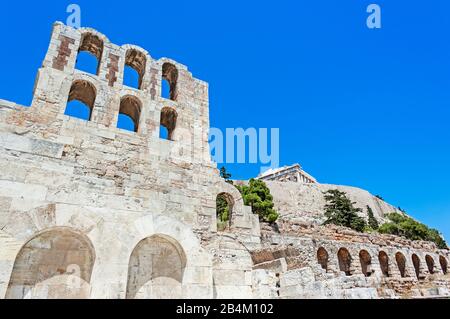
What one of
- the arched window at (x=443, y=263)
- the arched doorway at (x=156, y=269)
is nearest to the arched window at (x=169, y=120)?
the arched doorway at (x=156, y=269)

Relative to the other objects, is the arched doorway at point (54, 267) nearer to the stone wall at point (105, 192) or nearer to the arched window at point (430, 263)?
the stone wall at point (105, 192)

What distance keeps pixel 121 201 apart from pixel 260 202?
2479 centimetres

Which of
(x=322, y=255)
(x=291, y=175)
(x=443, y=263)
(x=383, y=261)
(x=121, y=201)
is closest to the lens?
(x=121, y=201)

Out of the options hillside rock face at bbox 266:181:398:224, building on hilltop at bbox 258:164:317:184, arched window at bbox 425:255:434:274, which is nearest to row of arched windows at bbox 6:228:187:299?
arched window at bbox 425:255:434:274

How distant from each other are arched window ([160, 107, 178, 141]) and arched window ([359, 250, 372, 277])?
2293 cm

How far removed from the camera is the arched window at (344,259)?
23.9 meters

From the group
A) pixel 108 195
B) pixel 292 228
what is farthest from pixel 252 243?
pixel 292 228

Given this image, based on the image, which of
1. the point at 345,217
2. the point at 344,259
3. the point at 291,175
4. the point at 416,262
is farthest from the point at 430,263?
the point at 291,175

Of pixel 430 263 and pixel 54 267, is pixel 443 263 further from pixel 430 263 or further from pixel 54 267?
pixel 54 267

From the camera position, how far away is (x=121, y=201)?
638 centimetres

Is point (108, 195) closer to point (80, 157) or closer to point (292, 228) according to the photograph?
point (80, 157)

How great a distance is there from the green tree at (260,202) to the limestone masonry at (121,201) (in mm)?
20814

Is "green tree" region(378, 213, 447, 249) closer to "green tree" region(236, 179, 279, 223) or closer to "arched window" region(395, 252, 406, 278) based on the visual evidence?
"arched window" region(395, 252, 406, 278)
